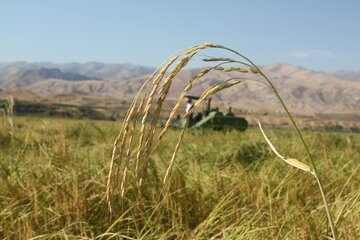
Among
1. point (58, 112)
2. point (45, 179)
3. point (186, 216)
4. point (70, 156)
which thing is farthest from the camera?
point (58, 112)

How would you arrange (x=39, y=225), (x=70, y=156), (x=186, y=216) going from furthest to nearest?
(x=70, y=156)
(x=186, y=216)
(x=39, y=225)

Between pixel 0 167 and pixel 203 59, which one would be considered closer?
pixel 203 59

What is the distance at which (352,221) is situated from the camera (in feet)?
7.36

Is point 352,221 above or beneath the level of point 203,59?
beneath

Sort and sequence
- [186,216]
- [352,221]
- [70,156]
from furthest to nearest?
[70,156]
[186,216]
[352,221]

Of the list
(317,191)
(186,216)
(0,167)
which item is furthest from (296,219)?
(0,167)

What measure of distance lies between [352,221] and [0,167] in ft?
7.27

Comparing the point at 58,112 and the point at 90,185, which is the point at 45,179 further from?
the point at 58,112

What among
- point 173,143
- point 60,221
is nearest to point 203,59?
point 60,221

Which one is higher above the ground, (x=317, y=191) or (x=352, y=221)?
(x=352, y=221)

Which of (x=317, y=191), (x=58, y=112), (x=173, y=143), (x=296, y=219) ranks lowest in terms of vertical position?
A: (x=58, y=112)

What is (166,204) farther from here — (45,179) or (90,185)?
(45,179)

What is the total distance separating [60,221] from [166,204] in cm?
62

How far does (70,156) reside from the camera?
364 cm
